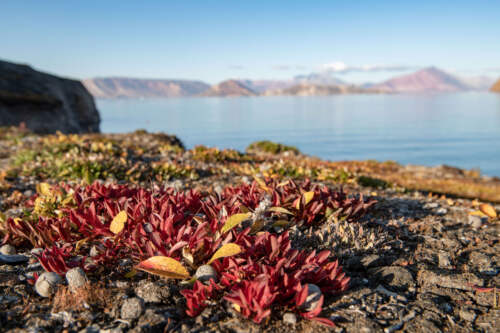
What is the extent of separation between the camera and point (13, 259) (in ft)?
12.8

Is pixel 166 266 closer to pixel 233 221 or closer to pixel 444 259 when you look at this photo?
pixel 233 221

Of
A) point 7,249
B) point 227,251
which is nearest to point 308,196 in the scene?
point 227,251

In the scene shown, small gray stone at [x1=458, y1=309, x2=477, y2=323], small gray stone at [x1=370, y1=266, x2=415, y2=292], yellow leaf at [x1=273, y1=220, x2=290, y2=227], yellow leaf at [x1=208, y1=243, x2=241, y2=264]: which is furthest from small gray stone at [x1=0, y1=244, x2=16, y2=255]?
small gray stone at [x1=458, y1=309, x2=477, y2=323]

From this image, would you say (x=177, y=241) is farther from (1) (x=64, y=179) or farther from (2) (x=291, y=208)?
(1) (x=64, y=179)

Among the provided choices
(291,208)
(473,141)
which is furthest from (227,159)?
(473,141)

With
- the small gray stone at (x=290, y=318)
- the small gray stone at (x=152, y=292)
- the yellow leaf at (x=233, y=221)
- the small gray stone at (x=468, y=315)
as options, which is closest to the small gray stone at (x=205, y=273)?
the small gray stone at (x=152, y=292)

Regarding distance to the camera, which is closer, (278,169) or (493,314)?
(493,314)

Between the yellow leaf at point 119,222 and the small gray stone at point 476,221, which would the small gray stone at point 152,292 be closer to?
the yellow leaf at point 119,222

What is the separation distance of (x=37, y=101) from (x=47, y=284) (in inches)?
1431

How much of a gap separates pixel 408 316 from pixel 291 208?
81.4 inches

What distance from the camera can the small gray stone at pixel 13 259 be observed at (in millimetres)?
3855

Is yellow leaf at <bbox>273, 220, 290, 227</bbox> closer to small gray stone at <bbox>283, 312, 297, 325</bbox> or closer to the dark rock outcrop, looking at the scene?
small gray stone at <bbox>283, 312, 297, 325</bbox>

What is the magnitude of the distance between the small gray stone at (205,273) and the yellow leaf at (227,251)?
103 millimetres

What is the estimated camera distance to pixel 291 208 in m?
4.62
